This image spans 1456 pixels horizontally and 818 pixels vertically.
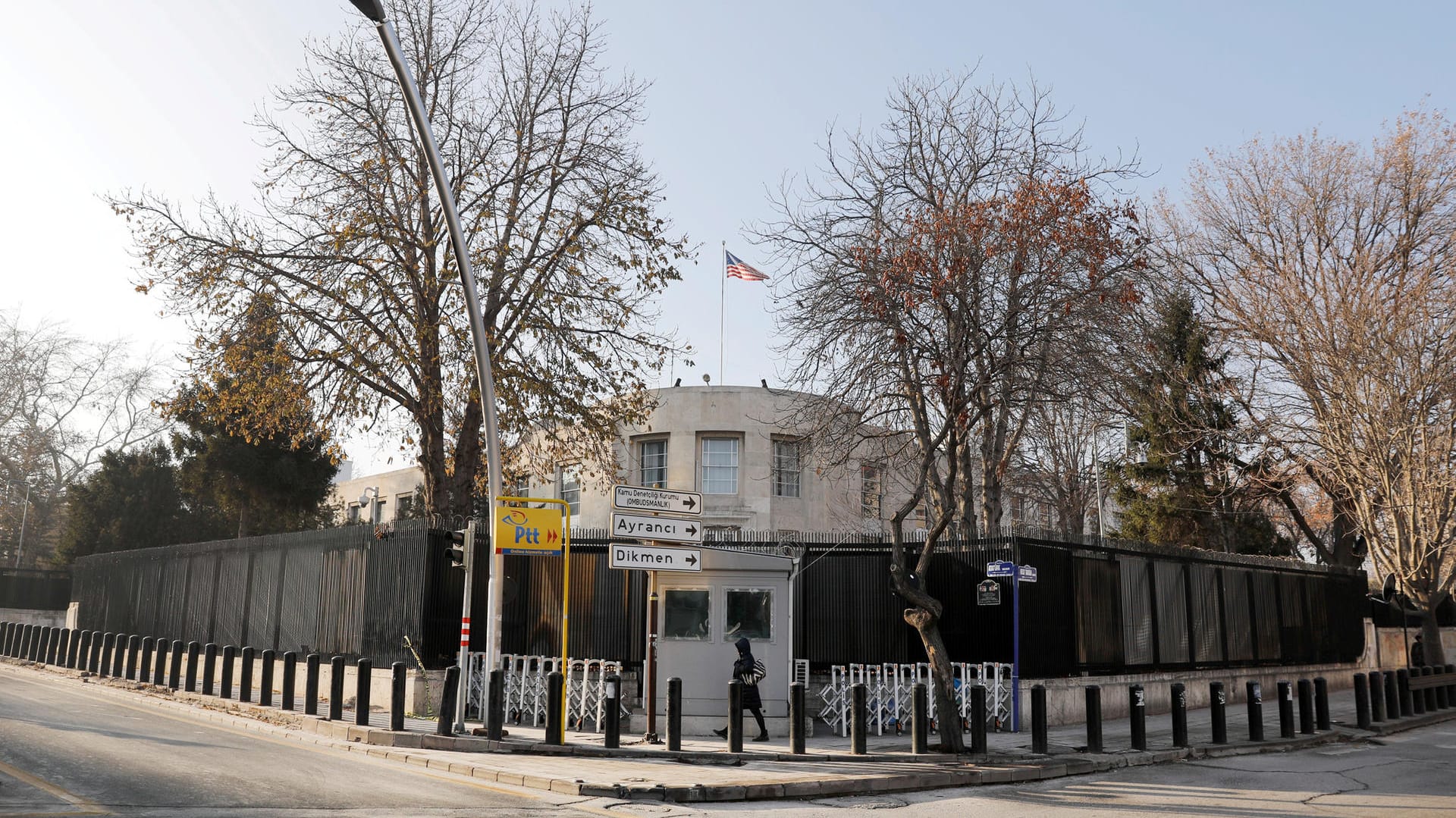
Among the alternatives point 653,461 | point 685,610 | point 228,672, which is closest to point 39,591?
point 653,461

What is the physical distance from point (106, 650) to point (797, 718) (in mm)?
18648

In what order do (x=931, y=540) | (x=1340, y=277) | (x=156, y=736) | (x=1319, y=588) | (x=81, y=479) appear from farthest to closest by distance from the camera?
(x=81, y=479) → (x=1319, y=588) → (x=1340, y=277) → (x=931, y=540) → (x=156, y=736)

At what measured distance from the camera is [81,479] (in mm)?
59469

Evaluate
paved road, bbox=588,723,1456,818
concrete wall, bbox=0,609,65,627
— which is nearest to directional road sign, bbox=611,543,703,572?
paved road, bbox=588,723,1456,818

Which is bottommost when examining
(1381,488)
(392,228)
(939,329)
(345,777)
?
(345,777)

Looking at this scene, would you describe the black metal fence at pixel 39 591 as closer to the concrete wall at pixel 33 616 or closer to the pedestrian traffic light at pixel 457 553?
the concrete wall at pixel 33 616

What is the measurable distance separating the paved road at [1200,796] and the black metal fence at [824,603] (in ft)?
15.1

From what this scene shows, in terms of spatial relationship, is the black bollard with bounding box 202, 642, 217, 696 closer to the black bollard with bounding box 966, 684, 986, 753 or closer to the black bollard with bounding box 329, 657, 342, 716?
the black bollard with bounding box 329, 657, 342, 716

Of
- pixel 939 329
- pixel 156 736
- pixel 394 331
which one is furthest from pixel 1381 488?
pixel 156 736

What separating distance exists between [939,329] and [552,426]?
9.69 metres

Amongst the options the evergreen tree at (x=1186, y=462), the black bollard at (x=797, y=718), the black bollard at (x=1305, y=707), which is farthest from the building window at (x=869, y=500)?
the black bollard at (x=797, y=718)

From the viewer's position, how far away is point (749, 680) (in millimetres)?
14852

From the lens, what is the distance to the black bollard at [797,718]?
44.4ft

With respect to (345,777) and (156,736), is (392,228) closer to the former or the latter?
(156,736)
